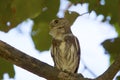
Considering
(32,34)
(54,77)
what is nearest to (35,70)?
(54,77)

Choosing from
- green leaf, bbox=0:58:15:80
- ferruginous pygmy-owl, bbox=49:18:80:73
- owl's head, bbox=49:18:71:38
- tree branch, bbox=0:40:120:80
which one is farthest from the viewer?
ferruginous pygmy-owl, bbox=49:18:80:73

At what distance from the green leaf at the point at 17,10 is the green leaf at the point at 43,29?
7 cm

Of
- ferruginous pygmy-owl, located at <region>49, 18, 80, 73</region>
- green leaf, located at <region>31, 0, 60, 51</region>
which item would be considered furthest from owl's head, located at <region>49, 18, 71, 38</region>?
green leaf, located at <region>31, 0, 60, 51</region>

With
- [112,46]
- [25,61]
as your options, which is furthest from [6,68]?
[112,46]

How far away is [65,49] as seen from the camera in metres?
4.96

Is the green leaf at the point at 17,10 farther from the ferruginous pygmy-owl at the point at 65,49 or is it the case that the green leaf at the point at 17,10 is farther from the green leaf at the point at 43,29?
the ferruginous pygmy-owl at the point at 65,49

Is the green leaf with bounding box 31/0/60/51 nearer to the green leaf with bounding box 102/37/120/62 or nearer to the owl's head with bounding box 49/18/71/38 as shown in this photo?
the owl's head with bounding box 49/18/71/38

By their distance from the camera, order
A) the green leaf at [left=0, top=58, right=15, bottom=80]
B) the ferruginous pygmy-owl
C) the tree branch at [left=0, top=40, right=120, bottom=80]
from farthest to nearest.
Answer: the ferruginous pygmy-owl → the green leaf at [left=0, top=58, right=15, bottom=80] → the tree branch at [left=0, top=40, right=120, bottom=80]

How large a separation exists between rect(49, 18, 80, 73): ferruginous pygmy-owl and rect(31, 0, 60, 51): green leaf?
46 cm

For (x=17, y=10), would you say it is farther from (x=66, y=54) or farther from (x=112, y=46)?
(x=66, y=54)

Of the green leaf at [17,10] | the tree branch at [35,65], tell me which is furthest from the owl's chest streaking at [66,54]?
the tree branch at [35,65]

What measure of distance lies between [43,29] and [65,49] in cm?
66

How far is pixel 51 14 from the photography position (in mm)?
4266

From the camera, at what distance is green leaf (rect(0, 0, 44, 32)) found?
4219mm
